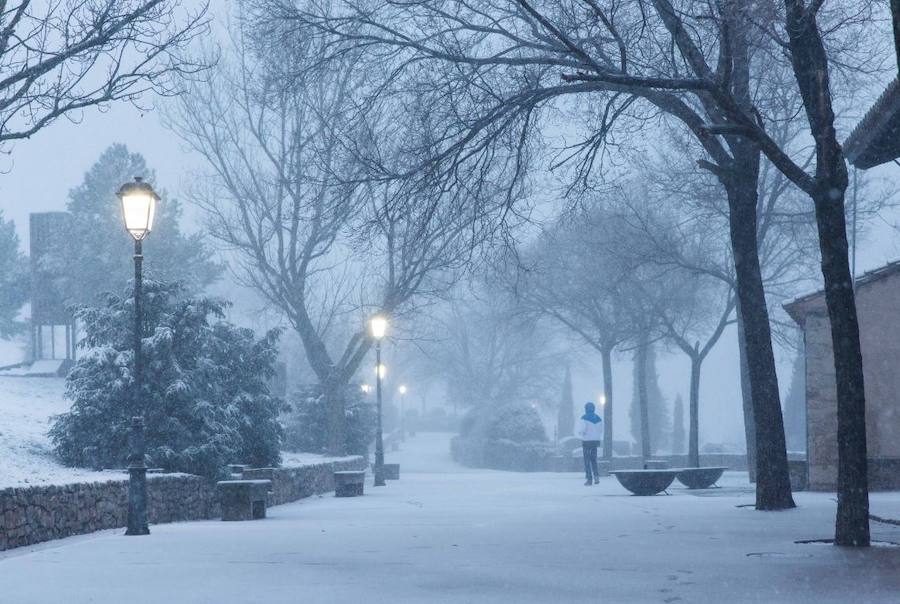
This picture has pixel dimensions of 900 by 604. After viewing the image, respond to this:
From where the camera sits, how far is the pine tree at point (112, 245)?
49219 mm

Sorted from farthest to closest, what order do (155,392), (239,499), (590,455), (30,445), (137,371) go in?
(590,455), (155,392), (30,445), (239,499), (137,371)

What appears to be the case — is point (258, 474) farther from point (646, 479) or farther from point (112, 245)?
point (112, 245)

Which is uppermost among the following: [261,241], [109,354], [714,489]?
[261,241]

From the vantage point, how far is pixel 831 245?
10.8 m

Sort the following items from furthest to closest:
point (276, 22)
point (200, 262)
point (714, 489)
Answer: point (200, 262) < point (714, 489) < point (276, 22)

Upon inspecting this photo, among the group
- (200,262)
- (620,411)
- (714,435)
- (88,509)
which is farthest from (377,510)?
(620,411)

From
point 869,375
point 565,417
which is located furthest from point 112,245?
point 565,417

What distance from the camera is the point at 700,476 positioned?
26109mm

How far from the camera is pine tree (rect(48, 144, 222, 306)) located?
161 ft

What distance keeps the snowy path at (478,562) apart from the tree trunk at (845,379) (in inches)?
14.1

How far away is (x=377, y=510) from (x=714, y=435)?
116158 mm

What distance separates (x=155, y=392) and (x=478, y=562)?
12583mm

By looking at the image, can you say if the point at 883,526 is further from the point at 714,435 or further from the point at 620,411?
the point at 620,411

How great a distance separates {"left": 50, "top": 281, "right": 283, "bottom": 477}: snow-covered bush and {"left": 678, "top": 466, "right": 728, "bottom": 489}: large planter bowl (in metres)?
9.72
